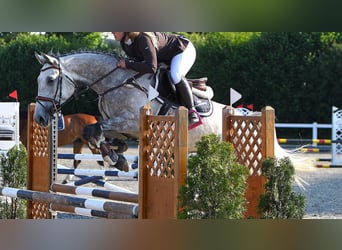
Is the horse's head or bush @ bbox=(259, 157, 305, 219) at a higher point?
the horse's head

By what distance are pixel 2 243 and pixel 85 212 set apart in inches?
31.5

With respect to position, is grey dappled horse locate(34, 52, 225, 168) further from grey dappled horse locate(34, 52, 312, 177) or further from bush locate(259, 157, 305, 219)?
bush locate(259, 157, 305, 219)

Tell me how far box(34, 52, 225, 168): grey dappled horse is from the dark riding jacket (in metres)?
0.15

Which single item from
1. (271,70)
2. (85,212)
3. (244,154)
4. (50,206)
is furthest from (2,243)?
(271,70)

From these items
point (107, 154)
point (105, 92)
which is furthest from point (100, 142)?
point (105, 92)

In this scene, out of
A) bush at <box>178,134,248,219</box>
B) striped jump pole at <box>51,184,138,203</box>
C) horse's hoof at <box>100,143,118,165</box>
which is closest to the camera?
bush at <box>178,134,248,219</box>

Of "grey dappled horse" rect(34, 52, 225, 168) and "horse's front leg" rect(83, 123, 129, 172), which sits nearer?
"horse's front leg" rect(83, 123, 129, 172)

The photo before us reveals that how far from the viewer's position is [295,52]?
52.8 feet

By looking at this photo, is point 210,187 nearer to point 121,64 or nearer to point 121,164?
point 121,164

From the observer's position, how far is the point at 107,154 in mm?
4926

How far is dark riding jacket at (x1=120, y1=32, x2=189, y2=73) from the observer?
5.02m

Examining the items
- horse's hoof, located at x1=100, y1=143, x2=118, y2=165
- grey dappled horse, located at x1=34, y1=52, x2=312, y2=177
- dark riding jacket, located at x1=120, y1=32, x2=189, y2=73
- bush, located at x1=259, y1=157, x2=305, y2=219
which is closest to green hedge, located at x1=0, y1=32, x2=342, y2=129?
grey dappled horse, located at x1=34, y1=52, x2=312, y2=177

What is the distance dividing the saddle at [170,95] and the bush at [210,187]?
157cm
